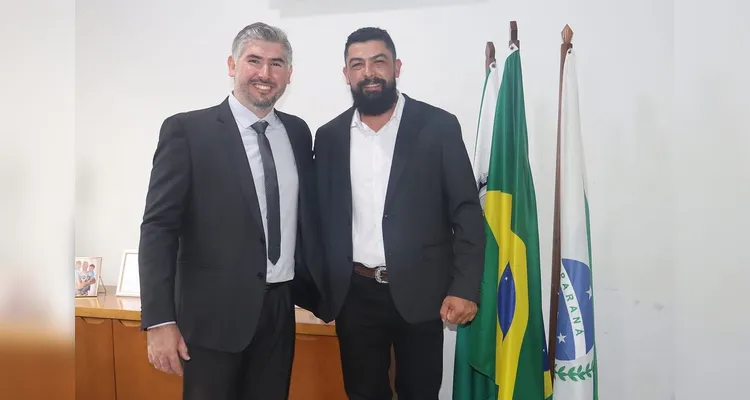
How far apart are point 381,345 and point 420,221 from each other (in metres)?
0.43

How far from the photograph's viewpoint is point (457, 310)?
1573mm

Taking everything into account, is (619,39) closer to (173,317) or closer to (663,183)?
(663,183)

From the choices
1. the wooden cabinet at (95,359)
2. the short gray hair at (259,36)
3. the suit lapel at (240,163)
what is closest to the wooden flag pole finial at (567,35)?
the short gray hair at (259,36)

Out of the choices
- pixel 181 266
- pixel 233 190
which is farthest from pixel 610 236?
pixel 181 266

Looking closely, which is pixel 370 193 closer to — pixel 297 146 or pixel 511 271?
pixel 297 146

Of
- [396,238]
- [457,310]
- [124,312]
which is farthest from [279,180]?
[124,312]

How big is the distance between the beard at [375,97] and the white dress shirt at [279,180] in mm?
301

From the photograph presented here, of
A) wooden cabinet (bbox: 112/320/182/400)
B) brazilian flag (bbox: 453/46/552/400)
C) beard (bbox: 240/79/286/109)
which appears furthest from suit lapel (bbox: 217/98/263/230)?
wooden cabinet (bbox: 112/320/182/400)

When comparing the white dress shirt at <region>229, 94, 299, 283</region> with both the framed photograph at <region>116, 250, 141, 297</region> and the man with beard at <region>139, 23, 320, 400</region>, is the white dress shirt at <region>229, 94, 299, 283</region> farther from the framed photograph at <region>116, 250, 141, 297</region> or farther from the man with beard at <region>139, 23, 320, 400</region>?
the framed photograph at <region>116, 250, 141, 297</region>

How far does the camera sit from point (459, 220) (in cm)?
163

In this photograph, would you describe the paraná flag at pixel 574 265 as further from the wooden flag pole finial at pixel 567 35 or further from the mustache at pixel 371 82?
the mustache at pixel 371 82

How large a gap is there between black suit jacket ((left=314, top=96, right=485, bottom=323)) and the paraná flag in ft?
1.36

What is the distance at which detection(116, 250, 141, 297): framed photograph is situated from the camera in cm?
238

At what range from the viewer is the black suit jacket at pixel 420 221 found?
5.26 ft
